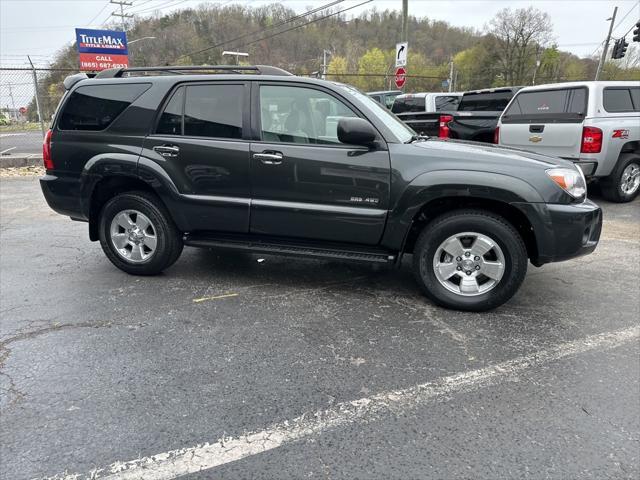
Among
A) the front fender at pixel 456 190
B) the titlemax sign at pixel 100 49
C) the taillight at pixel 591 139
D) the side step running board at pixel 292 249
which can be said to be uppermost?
the titlemax sign at pixel 100 49

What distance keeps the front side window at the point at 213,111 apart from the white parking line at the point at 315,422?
8.14 ft

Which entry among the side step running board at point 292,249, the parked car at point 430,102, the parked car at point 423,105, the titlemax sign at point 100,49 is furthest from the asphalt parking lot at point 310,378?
the titlemax sign at point 100,49

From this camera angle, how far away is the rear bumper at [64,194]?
14.7ft

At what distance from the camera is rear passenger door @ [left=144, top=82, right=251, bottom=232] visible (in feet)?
13.2

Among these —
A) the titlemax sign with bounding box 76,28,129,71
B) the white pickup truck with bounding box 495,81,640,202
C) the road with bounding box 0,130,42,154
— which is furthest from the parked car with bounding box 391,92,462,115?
the titlemax sign with bounding box 76,28,129,71

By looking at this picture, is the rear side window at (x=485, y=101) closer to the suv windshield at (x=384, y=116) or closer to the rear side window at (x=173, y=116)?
the suv windshield at (x=384, y=116)

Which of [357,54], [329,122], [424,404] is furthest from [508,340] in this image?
[357,54]

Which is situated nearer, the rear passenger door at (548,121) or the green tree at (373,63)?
the rear passenger door at (548,121)

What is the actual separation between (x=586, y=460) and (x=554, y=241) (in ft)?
5.82

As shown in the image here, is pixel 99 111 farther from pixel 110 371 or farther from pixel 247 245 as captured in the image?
pixel 110 371

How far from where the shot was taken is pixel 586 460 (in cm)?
220

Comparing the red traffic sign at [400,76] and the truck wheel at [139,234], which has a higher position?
the red traffic sign at [400,76]

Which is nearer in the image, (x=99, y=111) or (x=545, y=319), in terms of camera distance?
(x=545, y=319)

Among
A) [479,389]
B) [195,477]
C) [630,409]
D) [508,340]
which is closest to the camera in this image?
[195,477]
